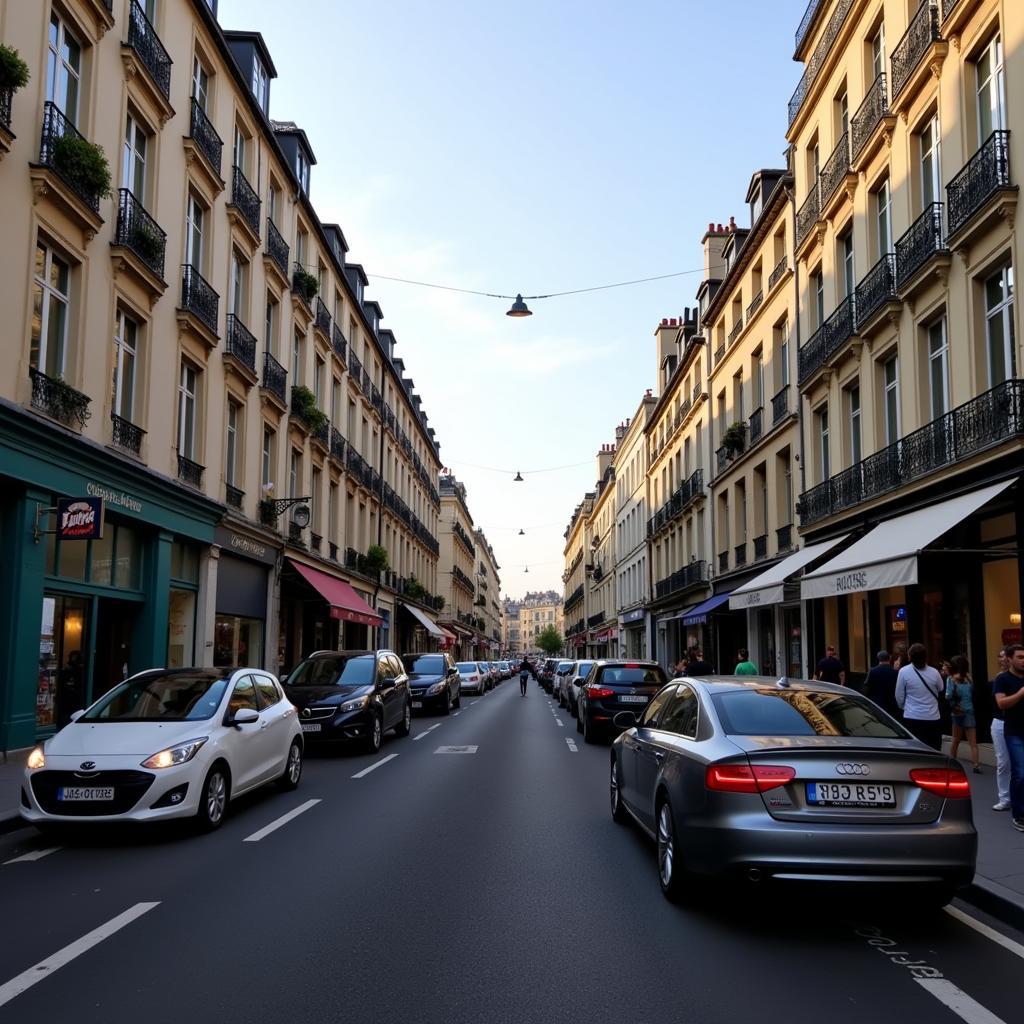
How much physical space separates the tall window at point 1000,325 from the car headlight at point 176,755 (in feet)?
37.5

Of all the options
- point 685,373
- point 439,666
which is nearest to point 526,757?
point 439,666

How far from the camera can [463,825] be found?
30.9 ft

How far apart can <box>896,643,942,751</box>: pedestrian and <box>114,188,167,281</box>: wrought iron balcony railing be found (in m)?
13.6

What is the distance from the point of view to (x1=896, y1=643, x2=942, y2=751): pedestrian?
1134cm

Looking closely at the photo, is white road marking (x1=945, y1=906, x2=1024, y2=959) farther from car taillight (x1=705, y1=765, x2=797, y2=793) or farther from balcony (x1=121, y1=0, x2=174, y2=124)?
balcony (x1=121, y1=0, x2=174, y2=124)

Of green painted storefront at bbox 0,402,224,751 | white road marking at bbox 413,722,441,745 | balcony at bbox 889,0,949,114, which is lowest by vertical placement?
white road marking at bbox 413,722,441,745

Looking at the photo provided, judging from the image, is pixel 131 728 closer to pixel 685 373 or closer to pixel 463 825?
pixel 463 825

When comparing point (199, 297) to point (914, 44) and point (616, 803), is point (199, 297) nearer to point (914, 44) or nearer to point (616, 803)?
point (914, 44)

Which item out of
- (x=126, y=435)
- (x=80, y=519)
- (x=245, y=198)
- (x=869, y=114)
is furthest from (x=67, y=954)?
(x=245, y=198)

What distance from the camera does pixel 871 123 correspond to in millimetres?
18891

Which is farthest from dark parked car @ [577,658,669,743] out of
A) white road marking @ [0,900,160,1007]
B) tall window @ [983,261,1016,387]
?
white road marking @ [0,900,160,1007]

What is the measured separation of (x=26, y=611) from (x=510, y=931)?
9817 millimetres

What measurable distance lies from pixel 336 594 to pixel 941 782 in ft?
79.8

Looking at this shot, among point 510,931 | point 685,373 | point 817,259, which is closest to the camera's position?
point 510,931
